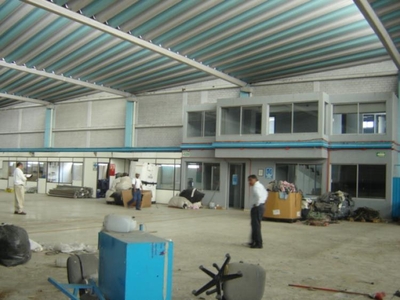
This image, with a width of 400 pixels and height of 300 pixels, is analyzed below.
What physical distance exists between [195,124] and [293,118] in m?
5.29

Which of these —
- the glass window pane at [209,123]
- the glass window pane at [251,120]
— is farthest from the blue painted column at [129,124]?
the glass window pane at [251,120]

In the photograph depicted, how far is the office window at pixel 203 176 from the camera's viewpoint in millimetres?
19203

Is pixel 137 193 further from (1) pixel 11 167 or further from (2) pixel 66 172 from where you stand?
(1) pixel 11 167

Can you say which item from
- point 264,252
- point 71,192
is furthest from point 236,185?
point 264,252

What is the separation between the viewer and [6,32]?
15.0 m

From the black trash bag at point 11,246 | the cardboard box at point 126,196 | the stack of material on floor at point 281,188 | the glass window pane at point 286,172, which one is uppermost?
the glass window pane at point 286,172

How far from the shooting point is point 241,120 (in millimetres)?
17984

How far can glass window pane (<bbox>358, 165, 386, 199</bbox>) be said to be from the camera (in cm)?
1562

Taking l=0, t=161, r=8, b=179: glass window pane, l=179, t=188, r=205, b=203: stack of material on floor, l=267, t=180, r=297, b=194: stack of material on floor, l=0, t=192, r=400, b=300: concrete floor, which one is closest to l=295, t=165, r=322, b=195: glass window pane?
l=0, t=192, r=400, b=300: concrete floor

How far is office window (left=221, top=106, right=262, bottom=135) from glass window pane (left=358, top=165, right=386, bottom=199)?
4.60 meters

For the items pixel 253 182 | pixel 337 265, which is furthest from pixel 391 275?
pixel 253 182

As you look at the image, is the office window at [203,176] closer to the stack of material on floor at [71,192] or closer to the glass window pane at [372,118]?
the stack of material on floor at [71,192]

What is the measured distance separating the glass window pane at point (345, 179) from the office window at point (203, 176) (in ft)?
17.5

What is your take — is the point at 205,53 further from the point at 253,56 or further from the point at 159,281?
the point at 159,281
